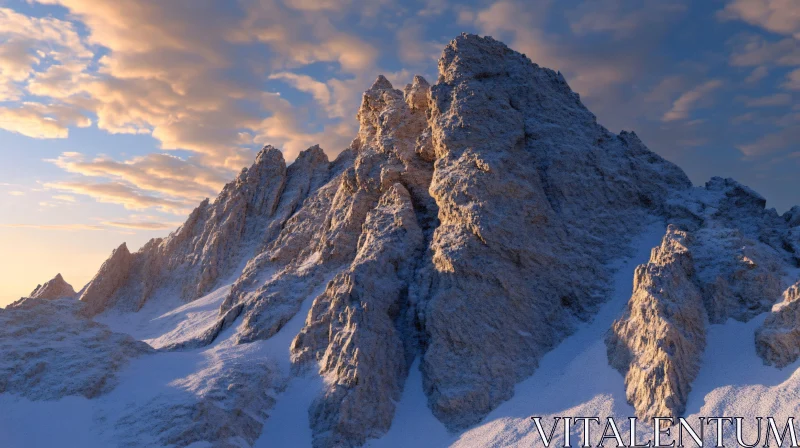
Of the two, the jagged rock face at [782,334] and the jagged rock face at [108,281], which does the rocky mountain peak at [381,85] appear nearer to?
the jagged rock face at [108,281]

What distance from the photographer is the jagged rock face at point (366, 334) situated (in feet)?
112

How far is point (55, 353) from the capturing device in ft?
126

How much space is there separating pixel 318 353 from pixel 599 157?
27.5 m

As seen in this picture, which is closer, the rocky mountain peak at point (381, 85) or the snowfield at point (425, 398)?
the snowfield at point (425, 398)

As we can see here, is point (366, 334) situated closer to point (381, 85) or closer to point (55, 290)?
point (381, 85)

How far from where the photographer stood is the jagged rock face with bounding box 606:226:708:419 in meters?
29.3

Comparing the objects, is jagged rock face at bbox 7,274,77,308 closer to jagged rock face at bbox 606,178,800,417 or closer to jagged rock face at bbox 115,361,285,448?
jagged rock face at bbox 115,361,285,448

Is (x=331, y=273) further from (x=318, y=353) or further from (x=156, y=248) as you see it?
(x=156, y=248)

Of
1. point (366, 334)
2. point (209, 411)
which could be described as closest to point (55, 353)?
point (209, 411)

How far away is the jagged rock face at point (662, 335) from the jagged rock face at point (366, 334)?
→ 14086mm

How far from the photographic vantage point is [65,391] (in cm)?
3559

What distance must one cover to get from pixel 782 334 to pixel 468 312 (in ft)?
56.9

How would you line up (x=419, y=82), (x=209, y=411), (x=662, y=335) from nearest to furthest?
1. (x=662, y=335)
2. (x=209, y=411)
3. (x=419, y=82)

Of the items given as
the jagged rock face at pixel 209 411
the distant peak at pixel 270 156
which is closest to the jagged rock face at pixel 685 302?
the jagged rock face at pixel 209 411
